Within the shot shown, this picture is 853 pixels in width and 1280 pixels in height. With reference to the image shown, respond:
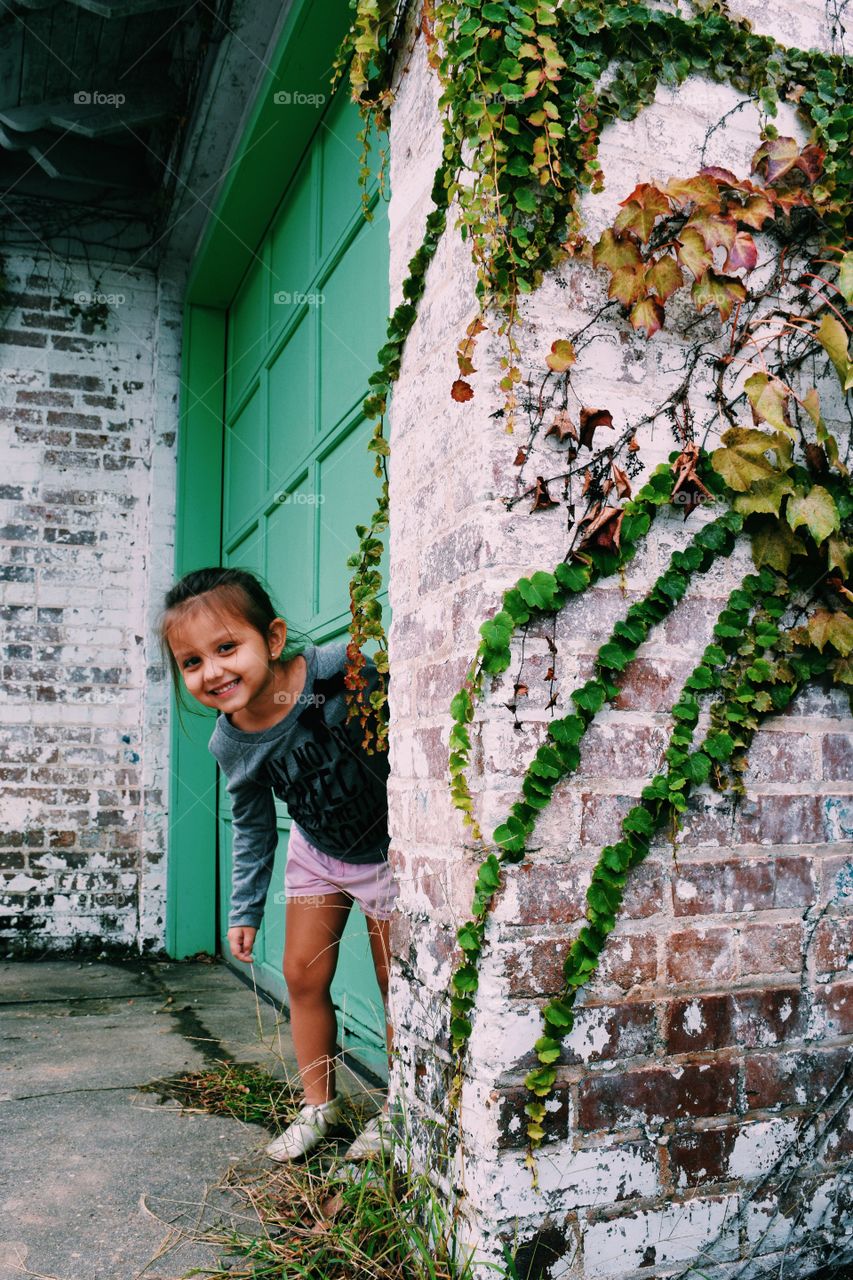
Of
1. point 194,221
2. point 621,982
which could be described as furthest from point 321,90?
point 621,982

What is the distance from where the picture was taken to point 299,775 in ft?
7.61

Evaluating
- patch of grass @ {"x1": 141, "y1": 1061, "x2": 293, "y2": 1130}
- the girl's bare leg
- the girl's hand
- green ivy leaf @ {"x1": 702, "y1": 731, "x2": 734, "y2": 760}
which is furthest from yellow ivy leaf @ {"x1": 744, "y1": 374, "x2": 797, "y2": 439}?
patch of grass @ {"x1": 141, "y1": 1061, "x2": 293, "y2": 1130}

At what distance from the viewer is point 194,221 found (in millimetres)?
4738

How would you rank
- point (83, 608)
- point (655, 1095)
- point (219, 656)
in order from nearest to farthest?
point (655, 1095), point (219, 656), point (83, 608)

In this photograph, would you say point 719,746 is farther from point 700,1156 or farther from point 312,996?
point 312,996

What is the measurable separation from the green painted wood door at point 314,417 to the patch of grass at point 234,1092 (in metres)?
0.26

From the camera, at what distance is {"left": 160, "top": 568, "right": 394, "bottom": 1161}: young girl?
2.23 meters

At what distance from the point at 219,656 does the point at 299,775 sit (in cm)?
34

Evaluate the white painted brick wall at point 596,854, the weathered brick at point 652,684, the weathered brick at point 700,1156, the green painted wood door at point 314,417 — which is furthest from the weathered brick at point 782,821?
the green painted wood door at point 314,417

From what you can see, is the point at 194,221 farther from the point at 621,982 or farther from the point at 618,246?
the point at 621,982

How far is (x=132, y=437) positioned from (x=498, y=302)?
3878mm

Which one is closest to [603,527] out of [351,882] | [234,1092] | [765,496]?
[765,496]

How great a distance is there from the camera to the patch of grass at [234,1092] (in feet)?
7.68

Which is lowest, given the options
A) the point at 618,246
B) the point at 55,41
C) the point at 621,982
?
the point at 621,982
